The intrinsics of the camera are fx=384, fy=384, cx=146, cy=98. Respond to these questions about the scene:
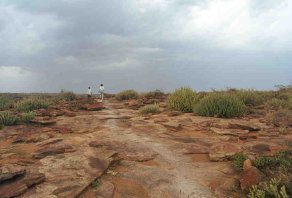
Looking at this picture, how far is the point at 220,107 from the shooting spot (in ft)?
49.7

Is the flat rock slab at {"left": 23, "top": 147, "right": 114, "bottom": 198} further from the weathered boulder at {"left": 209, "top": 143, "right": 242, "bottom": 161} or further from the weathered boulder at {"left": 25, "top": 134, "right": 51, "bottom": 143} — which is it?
the weathered boulder at {"left": 209, "top": 143, "right": 242, "bottom": 161}

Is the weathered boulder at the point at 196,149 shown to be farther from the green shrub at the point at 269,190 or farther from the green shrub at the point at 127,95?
the green shrub at the point at 127,95

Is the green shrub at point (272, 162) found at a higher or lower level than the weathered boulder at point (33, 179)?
A: higher

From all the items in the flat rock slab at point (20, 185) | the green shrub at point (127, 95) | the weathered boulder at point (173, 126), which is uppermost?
the green shrub at point (127, 95)

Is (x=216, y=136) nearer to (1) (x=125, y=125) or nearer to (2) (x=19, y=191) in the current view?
(1) (x=125, y=125)

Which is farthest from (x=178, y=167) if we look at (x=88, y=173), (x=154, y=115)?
(x=154, y=115)

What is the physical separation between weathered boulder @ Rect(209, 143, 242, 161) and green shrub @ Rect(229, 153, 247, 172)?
27 cm

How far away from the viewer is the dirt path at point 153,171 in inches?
298

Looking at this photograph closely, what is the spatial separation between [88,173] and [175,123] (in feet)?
19.6

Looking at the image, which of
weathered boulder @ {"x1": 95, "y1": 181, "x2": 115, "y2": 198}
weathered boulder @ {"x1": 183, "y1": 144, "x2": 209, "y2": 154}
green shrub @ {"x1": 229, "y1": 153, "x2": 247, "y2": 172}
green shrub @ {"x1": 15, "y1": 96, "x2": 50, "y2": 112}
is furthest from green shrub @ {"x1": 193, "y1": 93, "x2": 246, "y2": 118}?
green shrub @ {"x1": 15, "y1": 96, "x2": 50, "y2": 112}

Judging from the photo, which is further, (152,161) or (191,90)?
(191,90)

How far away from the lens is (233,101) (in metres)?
15.7

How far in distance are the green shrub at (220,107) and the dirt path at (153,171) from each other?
3.89 m

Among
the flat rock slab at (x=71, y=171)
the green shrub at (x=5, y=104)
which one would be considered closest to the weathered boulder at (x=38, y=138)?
the flat rock slab at (x=71, y=171)
